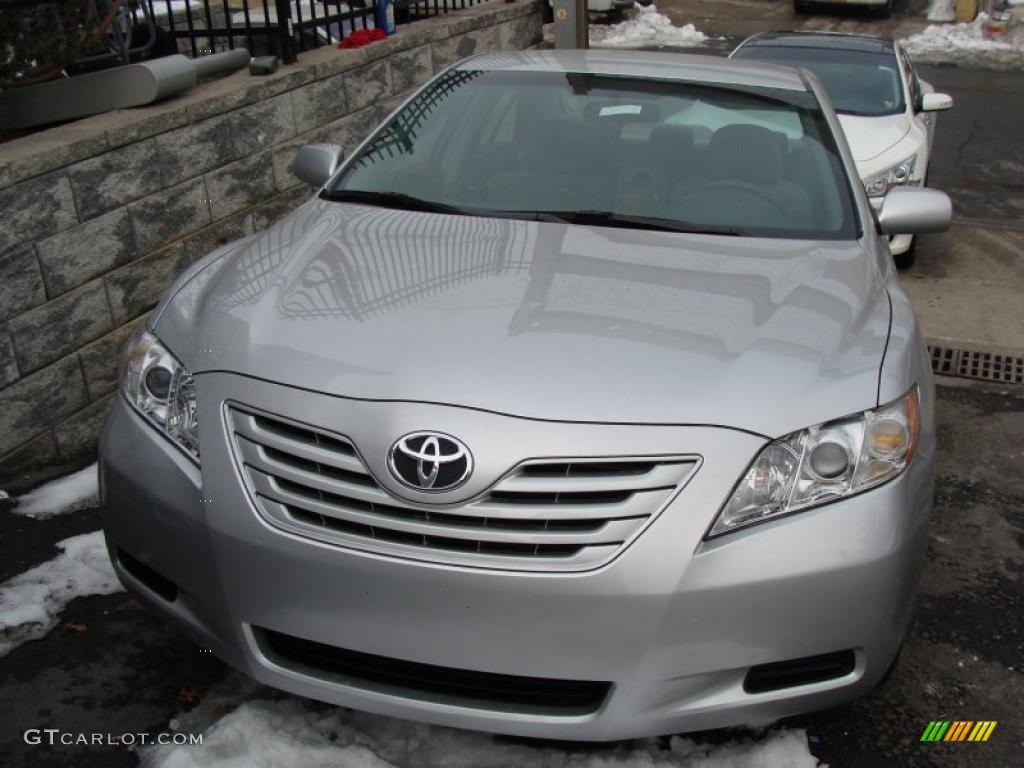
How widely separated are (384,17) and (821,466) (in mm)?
6042

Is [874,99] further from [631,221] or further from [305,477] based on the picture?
[305,477]

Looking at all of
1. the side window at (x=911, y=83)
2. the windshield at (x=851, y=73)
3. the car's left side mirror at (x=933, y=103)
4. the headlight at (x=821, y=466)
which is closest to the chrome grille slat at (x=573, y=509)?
the headlight at (x=821, y=466)

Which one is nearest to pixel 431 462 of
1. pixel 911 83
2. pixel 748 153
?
pixel 748 153

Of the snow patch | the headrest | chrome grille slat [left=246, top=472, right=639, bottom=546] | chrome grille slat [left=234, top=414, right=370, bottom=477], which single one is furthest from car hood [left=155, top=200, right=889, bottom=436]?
the snow patch

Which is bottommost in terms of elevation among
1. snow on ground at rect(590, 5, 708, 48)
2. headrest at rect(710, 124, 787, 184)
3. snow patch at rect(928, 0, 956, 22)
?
snow patch at rect(928, 0, 956, 22)

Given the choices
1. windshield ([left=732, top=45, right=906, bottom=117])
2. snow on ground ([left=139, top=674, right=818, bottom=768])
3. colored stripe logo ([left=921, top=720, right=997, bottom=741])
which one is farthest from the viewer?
windshield ([left=732, top=45, right=906, bottom=117])

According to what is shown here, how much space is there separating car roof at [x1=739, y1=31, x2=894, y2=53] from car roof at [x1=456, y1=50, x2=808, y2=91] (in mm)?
5075

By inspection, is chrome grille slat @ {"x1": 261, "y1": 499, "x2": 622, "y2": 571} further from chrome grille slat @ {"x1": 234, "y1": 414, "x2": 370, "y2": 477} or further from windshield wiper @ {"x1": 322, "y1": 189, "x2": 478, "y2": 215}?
windshield wiper @ {"x1": 322, "y1": 189, "x2": 478, "y2": 215}

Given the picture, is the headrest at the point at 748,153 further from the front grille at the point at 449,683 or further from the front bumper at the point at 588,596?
the front grille at the point at 449,683

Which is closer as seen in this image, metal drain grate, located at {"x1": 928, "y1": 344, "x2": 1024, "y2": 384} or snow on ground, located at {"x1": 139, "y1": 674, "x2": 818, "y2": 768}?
snow on ground, located at {"x1": 139, "y1": 674, "x2": 818, "y2": 768}

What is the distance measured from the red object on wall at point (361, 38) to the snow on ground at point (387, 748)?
5.19 metres

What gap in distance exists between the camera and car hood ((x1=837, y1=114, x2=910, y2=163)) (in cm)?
768

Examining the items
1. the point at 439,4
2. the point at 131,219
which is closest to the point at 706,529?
the point at 131,219

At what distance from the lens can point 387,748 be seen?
285cm
